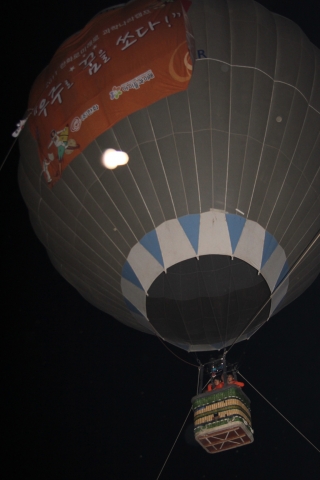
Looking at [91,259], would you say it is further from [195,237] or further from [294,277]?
[294,277]

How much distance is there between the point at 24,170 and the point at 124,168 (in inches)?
56.1

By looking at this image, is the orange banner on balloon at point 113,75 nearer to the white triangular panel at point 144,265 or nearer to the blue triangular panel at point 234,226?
the white triangular panel at point 144,265

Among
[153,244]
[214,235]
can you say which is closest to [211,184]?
[214,235]

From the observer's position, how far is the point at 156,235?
7527 mm

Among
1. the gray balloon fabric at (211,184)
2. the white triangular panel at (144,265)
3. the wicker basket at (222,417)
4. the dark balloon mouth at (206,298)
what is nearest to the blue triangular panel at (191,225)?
the gray balloon fabric at (211,184)

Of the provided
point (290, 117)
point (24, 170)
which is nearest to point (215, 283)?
point (290, 117)

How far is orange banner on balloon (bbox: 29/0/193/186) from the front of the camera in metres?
7.32

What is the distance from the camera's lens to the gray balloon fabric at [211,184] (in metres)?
7.42

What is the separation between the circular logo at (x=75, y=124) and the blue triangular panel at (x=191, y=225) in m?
1.39

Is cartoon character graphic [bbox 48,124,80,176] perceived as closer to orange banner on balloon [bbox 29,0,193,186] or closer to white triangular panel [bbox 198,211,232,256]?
orange banner on balloon [bbox 29,0,193,186]

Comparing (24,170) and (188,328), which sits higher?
(24,170)

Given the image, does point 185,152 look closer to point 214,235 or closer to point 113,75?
point 214,235

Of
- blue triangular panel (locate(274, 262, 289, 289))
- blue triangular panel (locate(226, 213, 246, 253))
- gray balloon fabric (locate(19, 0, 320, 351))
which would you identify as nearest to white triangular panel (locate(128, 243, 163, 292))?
gray balloon fabric (locate(19, 0, 320, 351))

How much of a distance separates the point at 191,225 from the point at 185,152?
74 centimetres
